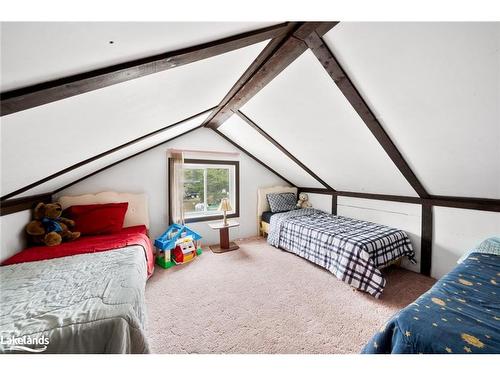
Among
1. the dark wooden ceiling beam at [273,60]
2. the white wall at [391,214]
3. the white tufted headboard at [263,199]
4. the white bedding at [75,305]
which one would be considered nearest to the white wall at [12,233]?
the white bedding at [75,305]

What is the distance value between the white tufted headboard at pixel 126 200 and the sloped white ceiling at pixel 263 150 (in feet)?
5.98

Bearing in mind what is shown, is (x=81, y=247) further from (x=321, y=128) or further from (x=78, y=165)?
(x=321, y=128)

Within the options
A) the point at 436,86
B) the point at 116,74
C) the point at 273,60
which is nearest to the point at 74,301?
the point at 116,74

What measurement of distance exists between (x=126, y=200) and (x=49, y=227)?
869 mm

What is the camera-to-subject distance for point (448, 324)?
0.89 m

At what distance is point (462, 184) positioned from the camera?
197cm

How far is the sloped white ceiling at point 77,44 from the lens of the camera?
1.95ft

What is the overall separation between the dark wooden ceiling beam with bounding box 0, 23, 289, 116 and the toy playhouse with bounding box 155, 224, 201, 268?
2.26m

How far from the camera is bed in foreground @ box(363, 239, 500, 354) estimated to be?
802 mm

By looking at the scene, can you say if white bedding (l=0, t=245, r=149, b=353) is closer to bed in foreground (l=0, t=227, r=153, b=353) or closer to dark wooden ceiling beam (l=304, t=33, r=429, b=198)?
bed in foreground (l=0, t=227, r=153, b=353)

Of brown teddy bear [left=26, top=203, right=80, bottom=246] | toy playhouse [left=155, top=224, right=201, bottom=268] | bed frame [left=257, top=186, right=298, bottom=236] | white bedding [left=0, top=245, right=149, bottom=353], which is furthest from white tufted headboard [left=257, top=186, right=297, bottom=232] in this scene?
brown teddy bear [left=26, top=203, right=80, bottom=246]

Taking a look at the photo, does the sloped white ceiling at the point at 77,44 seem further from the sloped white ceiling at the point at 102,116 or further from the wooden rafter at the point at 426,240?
the wooden rafter at the point at 426,240
